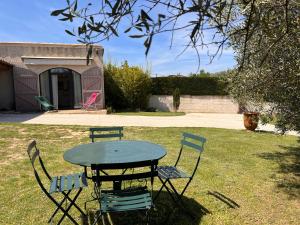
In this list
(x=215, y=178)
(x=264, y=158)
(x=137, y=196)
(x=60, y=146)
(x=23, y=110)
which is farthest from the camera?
(x=23, y=110)

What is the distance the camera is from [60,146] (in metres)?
8.62

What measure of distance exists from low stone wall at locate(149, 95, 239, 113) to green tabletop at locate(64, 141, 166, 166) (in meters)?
16.5

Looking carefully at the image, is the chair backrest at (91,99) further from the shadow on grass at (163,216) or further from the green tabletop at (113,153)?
the shadow on grass at (163,216)

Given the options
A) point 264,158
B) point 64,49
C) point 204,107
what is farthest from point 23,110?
point 264,158

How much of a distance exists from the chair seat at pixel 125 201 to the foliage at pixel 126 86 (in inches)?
633

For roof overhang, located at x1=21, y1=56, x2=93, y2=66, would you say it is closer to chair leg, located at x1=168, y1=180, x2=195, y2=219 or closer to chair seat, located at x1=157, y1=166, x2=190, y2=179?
chair seat, located at x1=157, y1=166, x2=190, y2=179

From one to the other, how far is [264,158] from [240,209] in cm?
346

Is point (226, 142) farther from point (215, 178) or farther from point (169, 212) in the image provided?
point (169, 212)

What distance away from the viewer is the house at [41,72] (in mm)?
17891

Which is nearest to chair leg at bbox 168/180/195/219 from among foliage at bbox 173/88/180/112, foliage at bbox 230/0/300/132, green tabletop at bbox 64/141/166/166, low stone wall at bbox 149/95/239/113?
green tabletop at bbox 64/141/166/166

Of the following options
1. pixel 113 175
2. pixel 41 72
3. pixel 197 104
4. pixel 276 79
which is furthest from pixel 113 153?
pixel 197 104

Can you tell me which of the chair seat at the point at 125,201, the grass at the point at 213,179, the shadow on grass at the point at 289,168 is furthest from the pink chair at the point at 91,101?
the chair seat at the point at 125,201

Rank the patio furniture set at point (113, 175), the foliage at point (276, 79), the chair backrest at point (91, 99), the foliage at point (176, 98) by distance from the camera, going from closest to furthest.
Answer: the patio furniture set at point (113, 175)
the foliage at point (276, 79)
the chair backrest at point (91, 99)
the foliage at point (176, 98)

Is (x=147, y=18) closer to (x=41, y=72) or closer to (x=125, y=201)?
(x=125, y=201)
